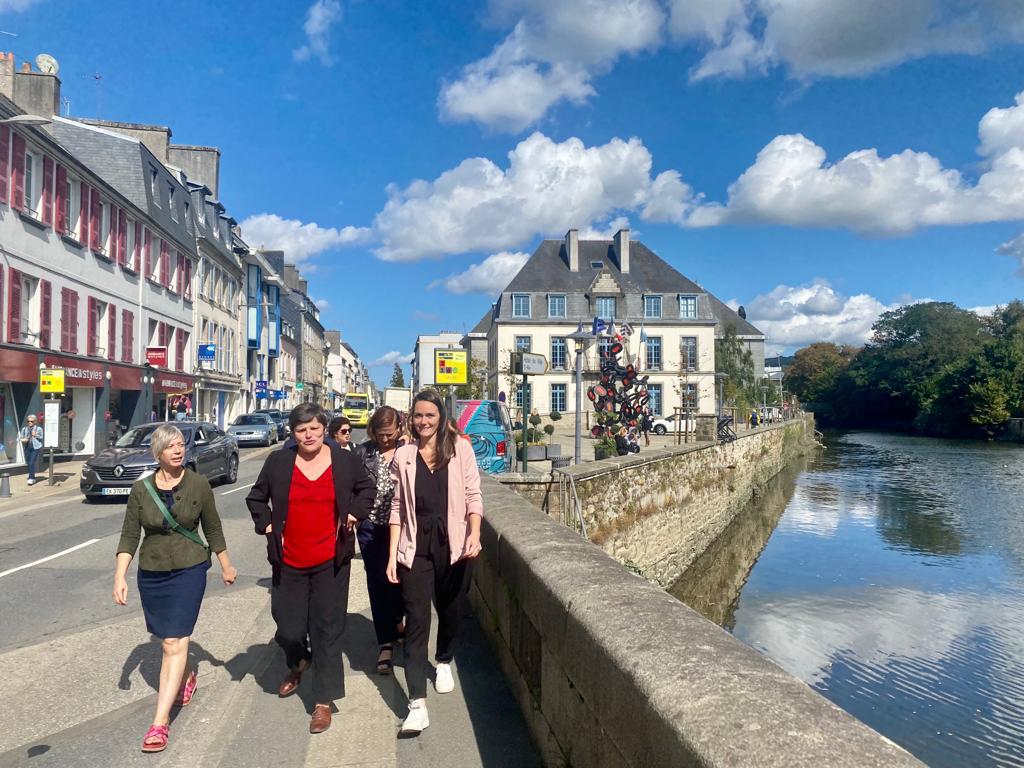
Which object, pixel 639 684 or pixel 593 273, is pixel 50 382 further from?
pixel 593 273

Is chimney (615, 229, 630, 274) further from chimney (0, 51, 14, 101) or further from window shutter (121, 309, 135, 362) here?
chimney (0, 51, 14, 101)

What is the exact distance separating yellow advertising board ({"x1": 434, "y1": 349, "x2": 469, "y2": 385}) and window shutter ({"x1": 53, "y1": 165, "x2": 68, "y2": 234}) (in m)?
11.0

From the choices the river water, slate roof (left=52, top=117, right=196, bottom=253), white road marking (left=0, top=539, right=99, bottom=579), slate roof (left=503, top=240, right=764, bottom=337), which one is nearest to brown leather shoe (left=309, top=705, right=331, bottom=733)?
white road marking (left=0, top=539, right=99, bottom=579)

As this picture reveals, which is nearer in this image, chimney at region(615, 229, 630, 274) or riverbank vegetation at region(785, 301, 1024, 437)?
chimney at region(615, 229, 630, 274)

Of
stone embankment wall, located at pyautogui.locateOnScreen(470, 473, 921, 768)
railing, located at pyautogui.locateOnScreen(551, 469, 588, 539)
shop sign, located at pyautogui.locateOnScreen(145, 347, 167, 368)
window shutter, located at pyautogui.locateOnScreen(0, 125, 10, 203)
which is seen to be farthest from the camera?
shop sign, located at pyautogui.locateOnScreen(145, 347, 167, 368)

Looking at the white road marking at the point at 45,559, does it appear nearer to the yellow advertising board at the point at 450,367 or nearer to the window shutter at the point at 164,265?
the yellow advertising board at the point at 450,367

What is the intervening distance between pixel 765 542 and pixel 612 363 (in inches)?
260

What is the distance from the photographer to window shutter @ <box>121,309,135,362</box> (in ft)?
86.1

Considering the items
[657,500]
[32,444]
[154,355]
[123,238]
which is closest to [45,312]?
[32,444]

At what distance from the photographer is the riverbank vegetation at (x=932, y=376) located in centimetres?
5899

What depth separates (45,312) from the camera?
20.9 metres

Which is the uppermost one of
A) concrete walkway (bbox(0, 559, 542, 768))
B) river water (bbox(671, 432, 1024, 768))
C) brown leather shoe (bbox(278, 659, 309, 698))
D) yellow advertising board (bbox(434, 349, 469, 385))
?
yellow advertising board (bbox(434, 349, 469, 385))

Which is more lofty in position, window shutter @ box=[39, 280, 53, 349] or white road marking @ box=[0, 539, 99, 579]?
window shutter @ box=[39, 280, 53, 349]

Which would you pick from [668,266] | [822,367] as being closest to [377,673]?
[668,266]
